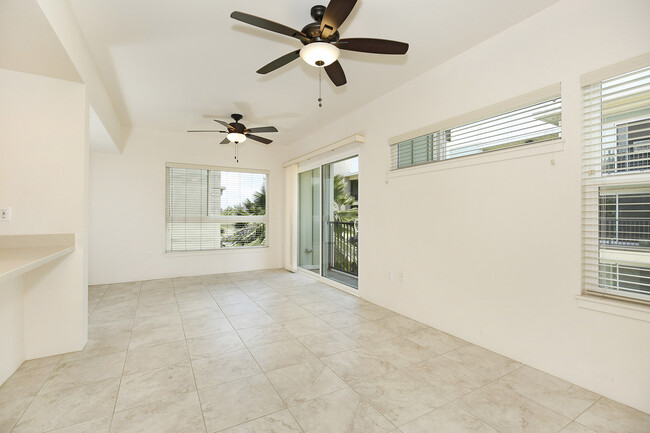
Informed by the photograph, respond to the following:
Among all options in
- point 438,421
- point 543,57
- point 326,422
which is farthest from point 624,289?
point 326,422

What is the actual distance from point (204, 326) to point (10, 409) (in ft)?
4.94

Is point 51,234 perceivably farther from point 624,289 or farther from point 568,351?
point 624,289

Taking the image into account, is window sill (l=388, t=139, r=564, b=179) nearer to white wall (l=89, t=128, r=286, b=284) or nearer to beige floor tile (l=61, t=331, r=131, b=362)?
beige floor tile (l=61, t=331, r=131, b=362)

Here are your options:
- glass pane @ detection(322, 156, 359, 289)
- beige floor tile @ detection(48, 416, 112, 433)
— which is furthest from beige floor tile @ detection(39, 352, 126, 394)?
glass pane @ detection(322, 156, 359, 289)

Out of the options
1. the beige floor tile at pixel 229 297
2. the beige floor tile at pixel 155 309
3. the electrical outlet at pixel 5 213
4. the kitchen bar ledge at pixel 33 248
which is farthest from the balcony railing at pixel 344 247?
the electrical outlet at pixel 5 213

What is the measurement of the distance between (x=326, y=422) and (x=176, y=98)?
4012 mm


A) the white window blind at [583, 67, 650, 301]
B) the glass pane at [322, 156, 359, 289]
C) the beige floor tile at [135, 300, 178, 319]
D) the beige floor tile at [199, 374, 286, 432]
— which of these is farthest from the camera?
the glass pane at [322, 156, 359, 289]

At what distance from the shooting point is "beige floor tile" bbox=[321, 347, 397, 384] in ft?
7.24

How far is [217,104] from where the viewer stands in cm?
409

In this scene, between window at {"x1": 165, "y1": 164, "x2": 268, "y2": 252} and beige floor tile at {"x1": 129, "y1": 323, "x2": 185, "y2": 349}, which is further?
window at {"x1": 165, "y1": 164, "x2": 268, "y2": 252}

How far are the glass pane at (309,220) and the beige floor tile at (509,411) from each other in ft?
12.4

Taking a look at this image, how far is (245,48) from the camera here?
2.74 m

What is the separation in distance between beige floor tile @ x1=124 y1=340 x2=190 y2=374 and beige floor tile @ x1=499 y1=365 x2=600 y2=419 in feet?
8.34

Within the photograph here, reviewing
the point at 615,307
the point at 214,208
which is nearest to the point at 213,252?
the point at 214,208
